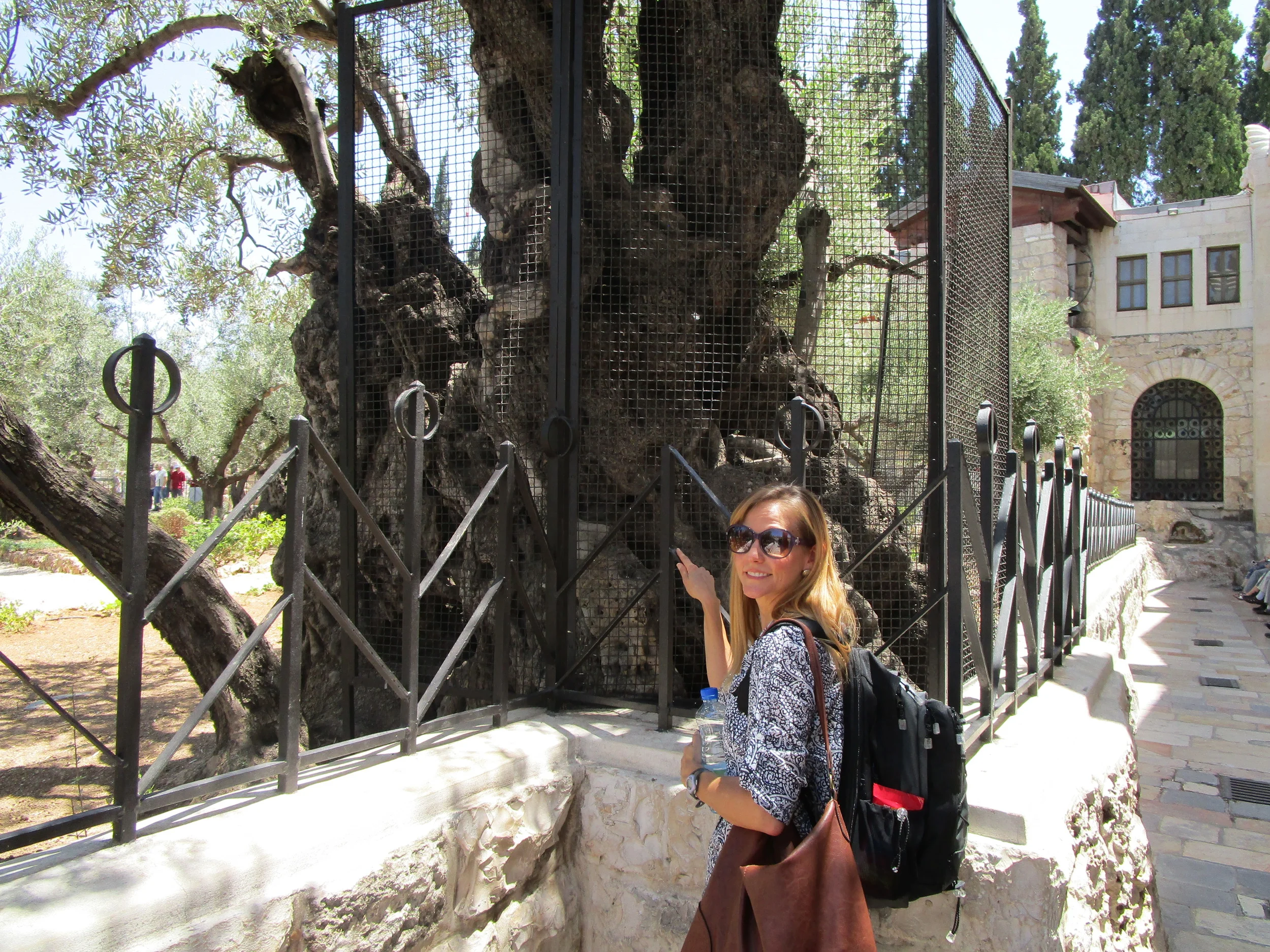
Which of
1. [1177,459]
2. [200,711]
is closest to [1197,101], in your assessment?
[1177,459]

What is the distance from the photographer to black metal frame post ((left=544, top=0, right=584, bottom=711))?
3.60 metres

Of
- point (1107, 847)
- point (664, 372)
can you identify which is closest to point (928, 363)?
point (664, 372)

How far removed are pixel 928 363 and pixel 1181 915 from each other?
3.04m

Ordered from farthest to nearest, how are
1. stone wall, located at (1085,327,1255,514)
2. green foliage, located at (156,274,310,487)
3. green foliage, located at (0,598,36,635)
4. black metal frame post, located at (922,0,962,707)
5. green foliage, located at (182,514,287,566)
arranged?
1. stone wall, located at (1085,327,1255,514)
2. green foliage, located at (156,274,310,487)
3. green foliage, located at (182,514,287,566)
4. green foliage, located at (0,598,36,635)
5. black metal frame post, located at (922,0,962,707)

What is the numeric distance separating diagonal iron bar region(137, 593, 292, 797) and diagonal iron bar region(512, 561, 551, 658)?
3.43 ft

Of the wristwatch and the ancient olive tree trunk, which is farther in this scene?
the ancient olive tree trunk

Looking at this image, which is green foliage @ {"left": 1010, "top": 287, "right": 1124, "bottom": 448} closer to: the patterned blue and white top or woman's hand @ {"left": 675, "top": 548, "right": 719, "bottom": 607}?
woman's hand @ {"left": 675, "top": 548, "right": 719, "bottom": 607}

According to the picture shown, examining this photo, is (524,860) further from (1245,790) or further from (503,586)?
(1245,790)

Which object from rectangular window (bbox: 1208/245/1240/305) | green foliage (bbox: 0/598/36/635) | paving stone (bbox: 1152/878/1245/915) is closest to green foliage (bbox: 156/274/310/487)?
green foliage (bbox: 0/598/36/635)

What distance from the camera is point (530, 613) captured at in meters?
3.42

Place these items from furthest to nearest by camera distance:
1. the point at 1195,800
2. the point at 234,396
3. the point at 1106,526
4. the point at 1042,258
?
the point at 1042,258, the point at 234,396, the point at 1106,526, the point at 1195,800

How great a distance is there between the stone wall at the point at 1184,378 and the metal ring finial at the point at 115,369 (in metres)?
24.6

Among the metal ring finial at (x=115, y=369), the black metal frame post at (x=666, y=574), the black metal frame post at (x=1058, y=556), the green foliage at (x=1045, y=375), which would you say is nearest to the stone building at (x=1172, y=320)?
the green foliage at (x=1045, y=375)

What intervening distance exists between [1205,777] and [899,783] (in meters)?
5.80
